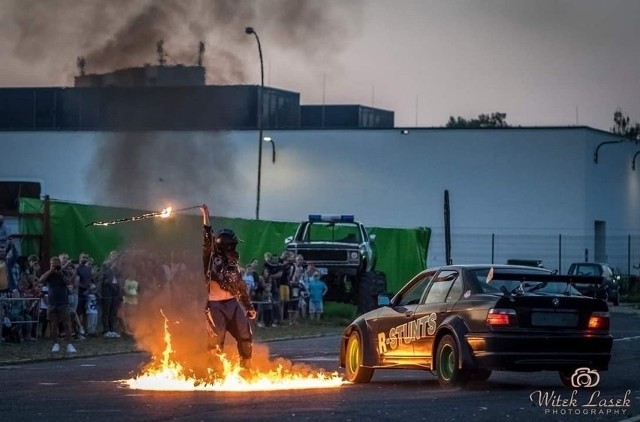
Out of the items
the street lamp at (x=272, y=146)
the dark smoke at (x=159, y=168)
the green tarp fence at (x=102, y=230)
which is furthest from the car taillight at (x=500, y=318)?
the street lamp at (x=272, y=146)

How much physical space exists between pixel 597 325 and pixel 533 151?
44553mm

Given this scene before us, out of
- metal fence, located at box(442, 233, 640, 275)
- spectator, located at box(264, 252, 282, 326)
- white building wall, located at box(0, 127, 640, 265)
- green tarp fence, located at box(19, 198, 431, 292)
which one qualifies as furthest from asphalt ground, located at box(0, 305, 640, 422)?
white building wall, located at box(0, 127, 640, 265)

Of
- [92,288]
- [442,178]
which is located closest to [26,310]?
[92,288]

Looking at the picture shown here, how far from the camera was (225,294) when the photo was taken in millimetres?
15375

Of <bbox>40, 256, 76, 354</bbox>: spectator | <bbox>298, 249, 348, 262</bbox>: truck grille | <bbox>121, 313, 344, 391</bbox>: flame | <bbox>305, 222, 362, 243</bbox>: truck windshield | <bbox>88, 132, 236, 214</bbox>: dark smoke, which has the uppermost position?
<bbox>88, 132, 236, 214</bbox>: dark smoke

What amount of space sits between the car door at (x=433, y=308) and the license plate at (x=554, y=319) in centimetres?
95

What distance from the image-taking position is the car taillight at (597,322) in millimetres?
14625

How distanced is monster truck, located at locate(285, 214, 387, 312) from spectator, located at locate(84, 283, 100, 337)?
889cm

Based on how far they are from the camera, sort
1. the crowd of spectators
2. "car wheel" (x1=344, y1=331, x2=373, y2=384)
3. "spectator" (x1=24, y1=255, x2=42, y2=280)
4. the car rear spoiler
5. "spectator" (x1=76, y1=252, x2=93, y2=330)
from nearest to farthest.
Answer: the car rear spoiler
"car wheel" (x1=344, y1=331, x2=373, y2=384)
the crowd of spectators
"spectator" (x1=24, y1=255, x2=42, y2=280)
"spectator" (x1=76, y1=252, x2=93, y2=330)

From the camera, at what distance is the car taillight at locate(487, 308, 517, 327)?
1420cm

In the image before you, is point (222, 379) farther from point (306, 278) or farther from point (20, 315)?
point (306, 278)

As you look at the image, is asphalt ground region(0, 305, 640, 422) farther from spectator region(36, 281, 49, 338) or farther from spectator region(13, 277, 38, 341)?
spectator region(36, 281, 49, 338)

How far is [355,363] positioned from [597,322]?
312cm

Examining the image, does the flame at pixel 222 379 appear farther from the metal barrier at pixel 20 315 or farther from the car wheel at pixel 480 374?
the metal barrier at pixel 20 315
